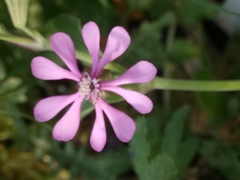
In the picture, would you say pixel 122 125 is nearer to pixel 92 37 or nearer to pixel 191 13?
pixel 92 37

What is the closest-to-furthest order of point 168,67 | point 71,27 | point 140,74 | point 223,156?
1. point 140,74
2. point 71,27
3. point 223,156
4. point 168,67

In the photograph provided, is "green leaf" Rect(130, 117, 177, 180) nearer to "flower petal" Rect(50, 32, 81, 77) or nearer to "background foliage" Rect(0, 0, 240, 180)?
"background foliage" Rect(0, 0, 240, 180)

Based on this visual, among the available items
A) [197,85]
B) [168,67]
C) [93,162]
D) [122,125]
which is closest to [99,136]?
[122,125]

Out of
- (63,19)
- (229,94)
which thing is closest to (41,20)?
(63,19)

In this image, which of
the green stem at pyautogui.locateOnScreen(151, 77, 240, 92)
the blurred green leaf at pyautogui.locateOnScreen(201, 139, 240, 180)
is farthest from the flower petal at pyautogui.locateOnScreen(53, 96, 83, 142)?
the blurred green leaf at pyautogui.locateOnScreen(201, 139, 240, 180)

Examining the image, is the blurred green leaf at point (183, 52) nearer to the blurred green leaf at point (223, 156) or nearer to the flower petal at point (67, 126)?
the blurred green leaf at point (223, 156)

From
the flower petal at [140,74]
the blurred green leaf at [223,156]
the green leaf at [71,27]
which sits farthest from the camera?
the blurred green leaf at [223,156]

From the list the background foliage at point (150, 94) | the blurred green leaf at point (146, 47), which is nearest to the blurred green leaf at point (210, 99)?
the background foliage at point (150, 94)
